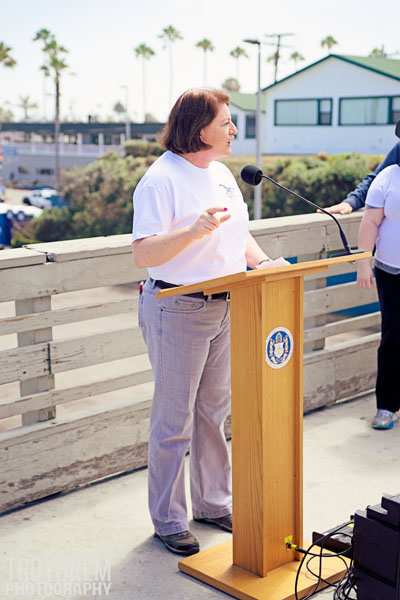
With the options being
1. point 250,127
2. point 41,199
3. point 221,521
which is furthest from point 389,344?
point 41,199

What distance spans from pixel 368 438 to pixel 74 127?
256 ft

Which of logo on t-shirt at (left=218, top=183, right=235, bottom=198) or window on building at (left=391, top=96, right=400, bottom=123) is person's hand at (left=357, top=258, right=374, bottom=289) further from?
window on building at (left=391, top=96, right=400, bottom=123)

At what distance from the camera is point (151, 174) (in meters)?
3.47

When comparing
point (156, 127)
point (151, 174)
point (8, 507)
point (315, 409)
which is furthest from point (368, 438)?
point (156, 127)

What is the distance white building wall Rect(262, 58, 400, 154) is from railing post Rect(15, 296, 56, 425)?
4311 cm

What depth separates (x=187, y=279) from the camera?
3.55m

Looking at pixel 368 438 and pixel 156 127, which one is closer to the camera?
pixel 368 438

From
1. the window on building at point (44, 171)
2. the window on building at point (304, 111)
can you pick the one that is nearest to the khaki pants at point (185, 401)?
the window on building at point (304, 111)

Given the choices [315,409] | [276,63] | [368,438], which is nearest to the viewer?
[368,438]

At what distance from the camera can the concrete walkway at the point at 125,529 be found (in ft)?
11.5

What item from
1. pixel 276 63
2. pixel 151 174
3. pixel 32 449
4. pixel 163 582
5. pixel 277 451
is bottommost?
pixel 163 582

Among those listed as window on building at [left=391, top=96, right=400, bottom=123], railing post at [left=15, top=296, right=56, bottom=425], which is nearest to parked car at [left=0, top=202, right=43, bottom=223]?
window on building at [left=391, top=96, right=400, bottom=123]

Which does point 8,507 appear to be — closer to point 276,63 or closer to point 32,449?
point 32,449

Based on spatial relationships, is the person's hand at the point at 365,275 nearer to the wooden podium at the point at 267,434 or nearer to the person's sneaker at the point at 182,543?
the wooden podium at the point at 267,434
